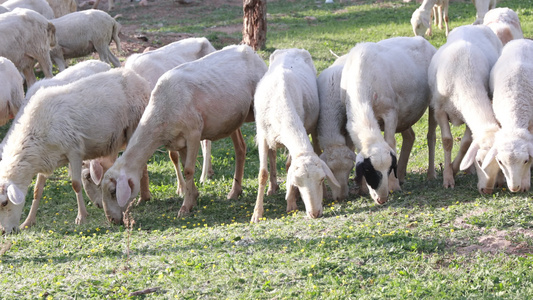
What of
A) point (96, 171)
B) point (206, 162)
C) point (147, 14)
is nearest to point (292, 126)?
point (96, 171)

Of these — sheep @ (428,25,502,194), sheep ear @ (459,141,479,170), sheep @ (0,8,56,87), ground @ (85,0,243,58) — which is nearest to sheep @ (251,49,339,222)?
sheep ear @ (459,141,479,170)

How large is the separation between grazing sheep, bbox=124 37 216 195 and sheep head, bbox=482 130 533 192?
4.57 metres

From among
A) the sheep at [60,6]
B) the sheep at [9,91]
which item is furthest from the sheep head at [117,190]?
the sheep at [60,6]

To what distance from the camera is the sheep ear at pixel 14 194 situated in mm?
8188

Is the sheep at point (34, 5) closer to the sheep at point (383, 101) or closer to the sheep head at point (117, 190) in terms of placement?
the sheep head at point (117, 190)

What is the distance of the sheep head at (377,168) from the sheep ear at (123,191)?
276 centimetres

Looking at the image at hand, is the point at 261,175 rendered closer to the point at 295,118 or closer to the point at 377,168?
the point at 295,118

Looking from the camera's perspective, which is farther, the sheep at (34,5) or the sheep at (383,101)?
the sheep at (34,5)

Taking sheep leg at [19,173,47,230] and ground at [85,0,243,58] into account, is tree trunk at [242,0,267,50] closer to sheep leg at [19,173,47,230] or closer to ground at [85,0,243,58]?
ground at [85,0,243,58]

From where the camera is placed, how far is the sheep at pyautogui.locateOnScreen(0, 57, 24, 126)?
35.9 feet

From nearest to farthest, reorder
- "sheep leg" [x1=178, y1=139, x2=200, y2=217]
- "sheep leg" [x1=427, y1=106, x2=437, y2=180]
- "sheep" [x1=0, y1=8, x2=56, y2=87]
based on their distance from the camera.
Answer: "sheep leg" [x1=178, y1=139, x2=200, y2=217] < "sheep leg" [x1=427, y1=106, x2=437, y2=180] < "sheep" [x1=0, y1=8, x2=56, y2=87]

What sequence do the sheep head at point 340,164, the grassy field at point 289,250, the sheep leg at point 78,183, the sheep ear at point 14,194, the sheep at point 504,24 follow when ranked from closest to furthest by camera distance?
the grassy field at point 289,250 → the sheep ear at point 14,194 → the sheep head at point 340,164 → the sheep leg at point 78,183 → the sheep at point 504,24

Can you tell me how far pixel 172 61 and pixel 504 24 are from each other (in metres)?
5.72

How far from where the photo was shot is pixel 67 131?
862 centimetres
